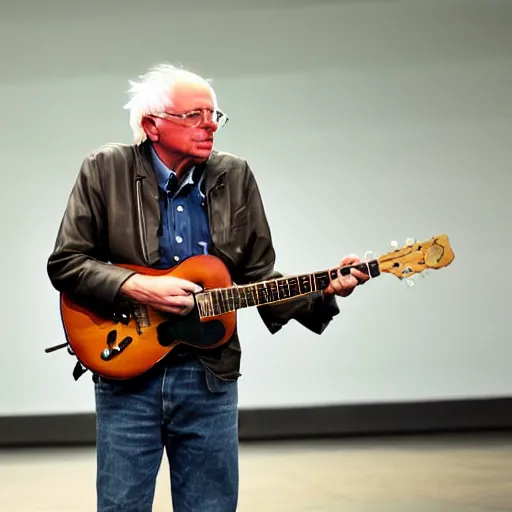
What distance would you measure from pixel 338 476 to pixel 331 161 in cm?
178

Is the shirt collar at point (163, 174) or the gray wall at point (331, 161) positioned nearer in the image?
the shirt collar at point (163, 174)

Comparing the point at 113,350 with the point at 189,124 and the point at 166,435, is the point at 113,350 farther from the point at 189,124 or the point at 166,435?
the point at 189,124

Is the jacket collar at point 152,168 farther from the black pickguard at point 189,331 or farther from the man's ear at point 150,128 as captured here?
the black pickguard at point 189,331

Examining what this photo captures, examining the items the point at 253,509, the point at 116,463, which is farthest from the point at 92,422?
the point at 116,463

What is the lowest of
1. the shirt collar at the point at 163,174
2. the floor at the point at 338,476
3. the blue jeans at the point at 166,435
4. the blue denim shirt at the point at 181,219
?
the floor at the point at 338,476

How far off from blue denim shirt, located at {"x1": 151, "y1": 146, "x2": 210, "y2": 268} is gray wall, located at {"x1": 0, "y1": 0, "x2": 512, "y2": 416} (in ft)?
9.90

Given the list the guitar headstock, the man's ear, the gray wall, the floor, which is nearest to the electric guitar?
the guitar headstock

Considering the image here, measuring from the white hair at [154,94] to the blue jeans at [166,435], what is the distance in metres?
0.57

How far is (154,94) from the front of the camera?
2068 millimetres

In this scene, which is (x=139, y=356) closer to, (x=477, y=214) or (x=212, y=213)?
(x=212, y=213)

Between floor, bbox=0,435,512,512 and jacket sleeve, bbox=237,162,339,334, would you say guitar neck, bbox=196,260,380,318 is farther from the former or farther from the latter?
floor, bbox=0,435,512,512

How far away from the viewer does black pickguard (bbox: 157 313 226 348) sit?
2.01 meters

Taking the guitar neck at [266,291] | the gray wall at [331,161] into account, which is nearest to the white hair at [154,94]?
the guitar neck at [266,291]

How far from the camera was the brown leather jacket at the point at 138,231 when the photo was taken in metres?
2.00
